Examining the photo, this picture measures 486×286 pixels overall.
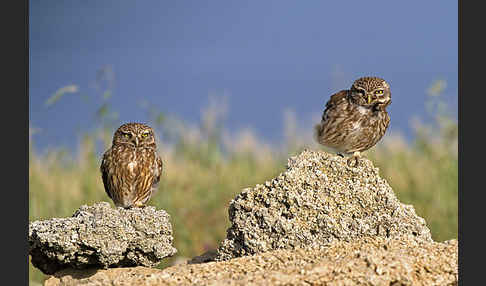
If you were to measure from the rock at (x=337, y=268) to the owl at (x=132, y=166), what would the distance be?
1.34 metres

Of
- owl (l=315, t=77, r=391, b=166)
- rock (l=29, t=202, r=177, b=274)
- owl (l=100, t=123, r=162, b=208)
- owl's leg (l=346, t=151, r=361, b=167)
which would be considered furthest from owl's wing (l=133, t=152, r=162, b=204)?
owl's leg (l=346, t=151, r=361, b=167)

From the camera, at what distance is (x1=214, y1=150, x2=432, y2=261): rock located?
5020 mm

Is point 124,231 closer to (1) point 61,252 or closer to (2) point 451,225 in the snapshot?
(1) point 61,252

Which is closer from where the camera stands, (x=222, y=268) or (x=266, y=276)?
(x=266, y=276)

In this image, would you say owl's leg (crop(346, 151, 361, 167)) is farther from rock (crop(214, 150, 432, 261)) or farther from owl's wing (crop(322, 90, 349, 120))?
owl's wing (crop(322, 90, 349, 120))

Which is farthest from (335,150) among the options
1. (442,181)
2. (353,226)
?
(442,181)

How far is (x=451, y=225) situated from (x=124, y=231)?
5.24m

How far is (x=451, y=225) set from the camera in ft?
29.6

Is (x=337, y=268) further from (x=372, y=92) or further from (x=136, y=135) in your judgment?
(x=136, y=135)

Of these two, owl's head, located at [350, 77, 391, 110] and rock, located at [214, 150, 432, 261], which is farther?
owl's head, located at [350, 77, 391, 110]

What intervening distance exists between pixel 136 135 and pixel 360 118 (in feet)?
6.76

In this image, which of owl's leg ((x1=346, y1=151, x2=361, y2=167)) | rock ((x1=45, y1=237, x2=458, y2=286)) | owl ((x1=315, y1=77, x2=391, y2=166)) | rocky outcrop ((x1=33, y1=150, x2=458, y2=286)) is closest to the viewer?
rock ((x1=45, y1=237, x2=458, y2=286))

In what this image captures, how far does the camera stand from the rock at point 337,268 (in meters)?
4.05

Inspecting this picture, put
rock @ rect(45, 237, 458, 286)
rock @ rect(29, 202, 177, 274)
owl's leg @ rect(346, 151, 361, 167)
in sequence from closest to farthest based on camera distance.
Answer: rock @ rect(45, 237, 458, 286) → rock @ rect(29, 202, 177, 274) → owl's leg @ rect(346, 151, 361, 167)
